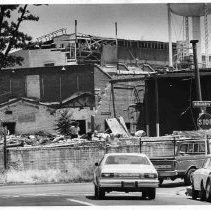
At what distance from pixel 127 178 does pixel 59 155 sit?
12.5 meters

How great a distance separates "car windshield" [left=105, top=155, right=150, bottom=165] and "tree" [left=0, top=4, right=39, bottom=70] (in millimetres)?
3546

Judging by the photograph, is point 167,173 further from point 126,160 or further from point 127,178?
point 127,178

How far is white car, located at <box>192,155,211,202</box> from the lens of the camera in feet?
57.1

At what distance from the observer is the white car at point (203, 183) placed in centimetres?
1739

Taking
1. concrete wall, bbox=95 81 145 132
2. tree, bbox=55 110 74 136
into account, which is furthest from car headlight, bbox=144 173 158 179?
concrete wall, bbox=95 81 145 132

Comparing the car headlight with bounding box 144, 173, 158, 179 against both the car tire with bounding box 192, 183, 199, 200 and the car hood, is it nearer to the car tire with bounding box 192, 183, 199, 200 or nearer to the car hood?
the car hood

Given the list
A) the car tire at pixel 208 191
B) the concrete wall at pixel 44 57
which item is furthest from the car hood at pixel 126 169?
the concrete wall at pixel 44 57

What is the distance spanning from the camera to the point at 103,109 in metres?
46.3

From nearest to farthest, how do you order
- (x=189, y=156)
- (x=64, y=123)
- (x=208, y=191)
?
(x=208, y=191) < (x=189, y=156) < (x=64, y=123)

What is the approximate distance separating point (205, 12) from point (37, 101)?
22.1 metres

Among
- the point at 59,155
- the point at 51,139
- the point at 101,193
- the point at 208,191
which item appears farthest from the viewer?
the point at 51,139

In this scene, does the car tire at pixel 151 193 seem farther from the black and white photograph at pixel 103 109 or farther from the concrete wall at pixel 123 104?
the concrete wall at pixel 123 104

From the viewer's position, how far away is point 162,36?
23.0m

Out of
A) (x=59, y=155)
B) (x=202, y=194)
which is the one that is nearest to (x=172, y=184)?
(x=59, y=155)
